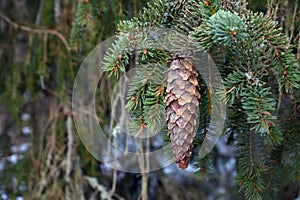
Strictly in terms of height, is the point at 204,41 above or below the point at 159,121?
above

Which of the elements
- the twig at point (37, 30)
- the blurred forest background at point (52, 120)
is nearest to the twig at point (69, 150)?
the blurred forest background at point (52, 120)

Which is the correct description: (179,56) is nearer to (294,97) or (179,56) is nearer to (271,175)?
(294,97)

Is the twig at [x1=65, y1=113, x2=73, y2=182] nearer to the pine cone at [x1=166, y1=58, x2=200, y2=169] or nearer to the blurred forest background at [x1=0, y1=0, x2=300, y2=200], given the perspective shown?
the blurred forest background at [x1=0, y1=0, x2=300, y2=200]

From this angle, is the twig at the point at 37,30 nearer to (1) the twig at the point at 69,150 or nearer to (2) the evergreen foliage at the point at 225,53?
(1) the twig at the point at 69,150

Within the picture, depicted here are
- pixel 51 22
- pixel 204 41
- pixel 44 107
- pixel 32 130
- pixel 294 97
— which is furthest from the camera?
pixel 44 107

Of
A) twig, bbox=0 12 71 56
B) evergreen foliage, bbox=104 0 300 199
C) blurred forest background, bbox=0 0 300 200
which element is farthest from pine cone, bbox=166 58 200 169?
twig, bbox=0 12 71 56

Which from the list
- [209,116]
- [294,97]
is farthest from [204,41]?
[294,97]
